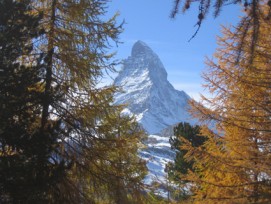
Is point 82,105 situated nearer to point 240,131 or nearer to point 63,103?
point 63,103

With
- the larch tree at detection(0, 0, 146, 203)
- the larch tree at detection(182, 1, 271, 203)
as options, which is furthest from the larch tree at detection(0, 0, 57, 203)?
the larch tree at detection(182, 1, 271, 203)

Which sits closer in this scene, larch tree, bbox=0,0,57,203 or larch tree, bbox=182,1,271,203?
larch tree, bbox=0,0,57,203

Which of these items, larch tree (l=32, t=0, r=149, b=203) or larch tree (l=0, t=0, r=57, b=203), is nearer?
larch tree (l=0, t=0, r=57, b=203)

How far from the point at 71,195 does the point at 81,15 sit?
4.17 m

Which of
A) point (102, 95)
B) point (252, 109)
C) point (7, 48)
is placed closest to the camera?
point (7, 48)

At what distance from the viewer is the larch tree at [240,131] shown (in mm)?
6582

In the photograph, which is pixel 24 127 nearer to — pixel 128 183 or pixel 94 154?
pixel 94 154

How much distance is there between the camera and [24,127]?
6.21 meters

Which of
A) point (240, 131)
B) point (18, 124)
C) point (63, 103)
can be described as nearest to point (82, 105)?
point (63, 103)

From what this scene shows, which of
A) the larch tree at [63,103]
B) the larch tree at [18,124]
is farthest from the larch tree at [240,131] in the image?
the larch tree at [18,124]

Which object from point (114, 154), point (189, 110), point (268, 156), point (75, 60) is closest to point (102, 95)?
point (75, 60)

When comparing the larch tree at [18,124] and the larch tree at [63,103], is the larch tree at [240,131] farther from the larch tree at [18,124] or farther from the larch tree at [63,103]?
the larch tree at [18,124]

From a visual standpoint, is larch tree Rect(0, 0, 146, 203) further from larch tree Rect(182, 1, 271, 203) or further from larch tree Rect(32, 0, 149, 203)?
larch tree Rect(182, 1, 271, 203)

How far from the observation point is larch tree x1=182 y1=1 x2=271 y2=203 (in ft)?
21.6
